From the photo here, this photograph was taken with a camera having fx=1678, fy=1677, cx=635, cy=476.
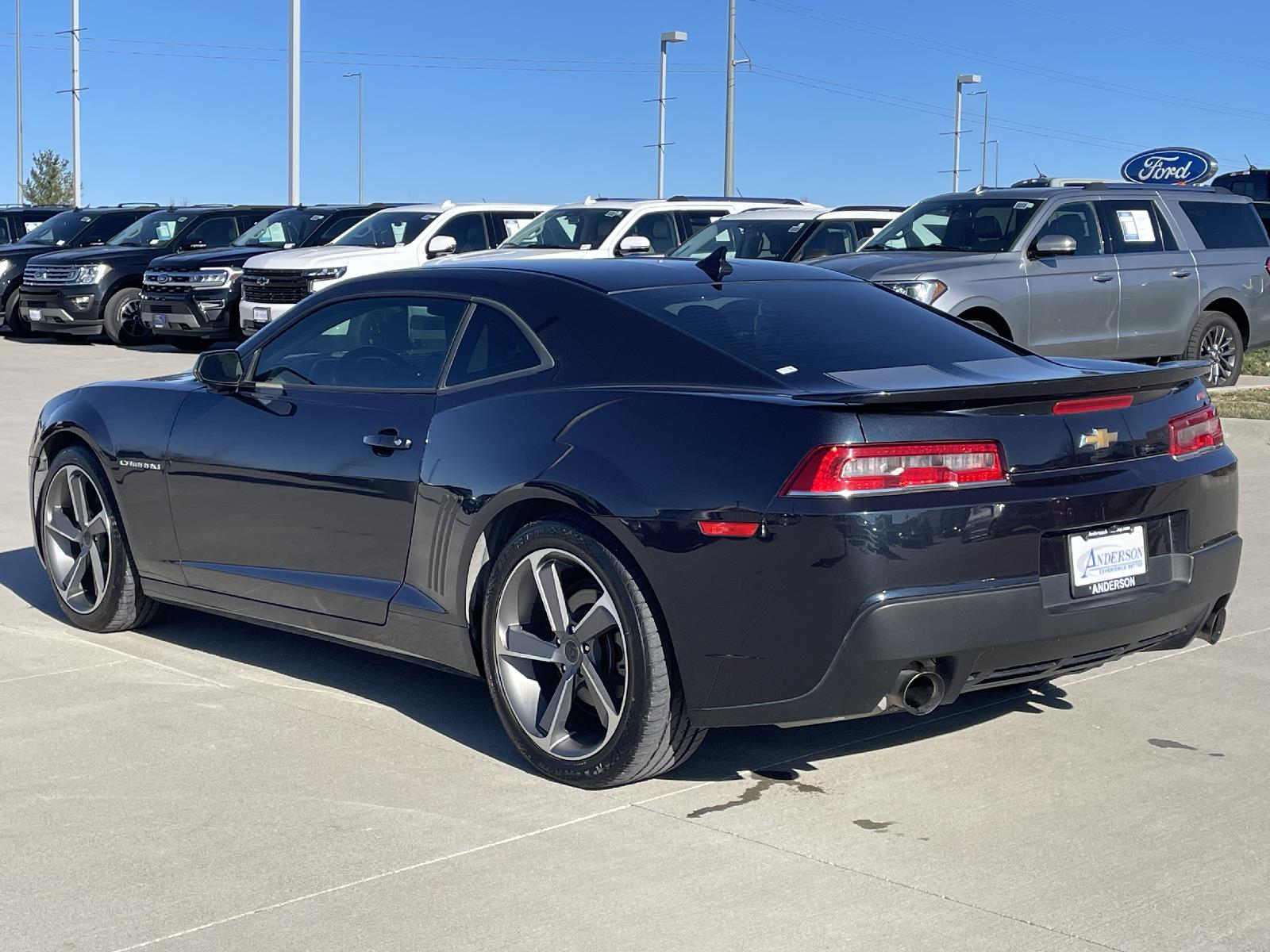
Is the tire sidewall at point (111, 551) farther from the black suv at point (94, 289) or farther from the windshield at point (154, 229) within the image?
the windshield at point (154, 229)

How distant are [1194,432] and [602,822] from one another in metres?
2.07

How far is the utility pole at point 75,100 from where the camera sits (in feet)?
140

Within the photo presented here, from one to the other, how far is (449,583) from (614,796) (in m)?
0.85

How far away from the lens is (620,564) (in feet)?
14.6

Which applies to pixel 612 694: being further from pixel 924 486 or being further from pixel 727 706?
pixel 924 486

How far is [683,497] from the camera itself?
4.32m

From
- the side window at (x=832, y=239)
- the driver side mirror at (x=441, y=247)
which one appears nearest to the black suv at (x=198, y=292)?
the driver side mirror at (x=441, y=247)

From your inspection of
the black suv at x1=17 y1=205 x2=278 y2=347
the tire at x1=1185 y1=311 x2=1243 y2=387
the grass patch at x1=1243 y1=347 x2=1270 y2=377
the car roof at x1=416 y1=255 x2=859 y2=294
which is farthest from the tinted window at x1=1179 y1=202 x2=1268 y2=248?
the black suv at x1=17 y1=205 x2=278 y2=347

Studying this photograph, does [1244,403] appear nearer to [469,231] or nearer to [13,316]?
[469,231]

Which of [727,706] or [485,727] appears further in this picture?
[485,727]

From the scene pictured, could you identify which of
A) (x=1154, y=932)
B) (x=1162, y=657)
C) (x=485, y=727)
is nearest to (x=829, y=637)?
(x=1154, y=932)

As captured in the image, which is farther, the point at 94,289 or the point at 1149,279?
the point at 94,289

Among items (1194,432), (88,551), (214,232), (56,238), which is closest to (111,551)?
(88,551)

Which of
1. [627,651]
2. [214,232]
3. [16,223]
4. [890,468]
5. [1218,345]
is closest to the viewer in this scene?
[890,468]
